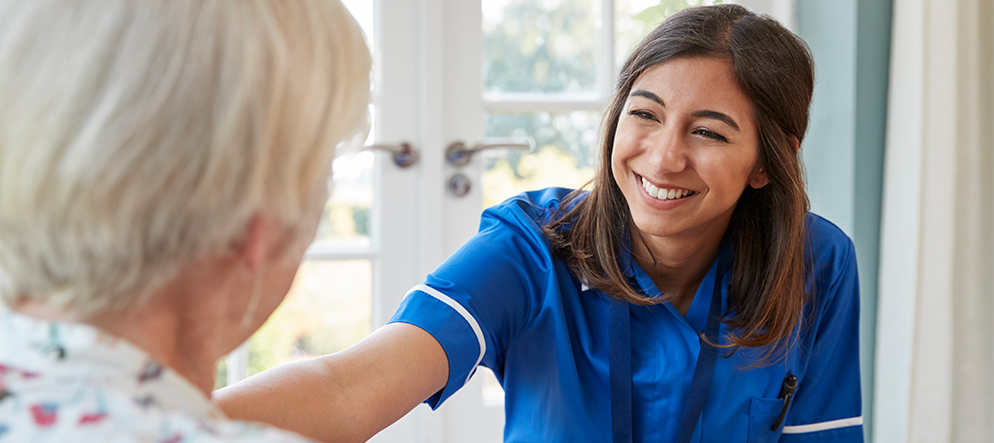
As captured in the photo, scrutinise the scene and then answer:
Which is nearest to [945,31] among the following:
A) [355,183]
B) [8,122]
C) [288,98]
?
[355,183]

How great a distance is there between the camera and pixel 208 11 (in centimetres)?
46

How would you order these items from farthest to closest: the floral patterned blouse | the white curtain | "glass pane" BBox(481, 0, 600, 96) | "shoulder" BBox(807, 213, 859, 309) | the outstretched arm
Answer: "glass pane" BBox(481, 0, 600, 96) < the white curtain < "shoulder" BBox(807, 213, 859, 309) < the outstretched arm < the floral patterned blouse

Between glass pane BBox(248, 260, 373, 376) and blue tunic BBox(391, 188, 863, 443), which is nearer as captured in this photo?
blue tunic BBox(391, 188, 863, 443)

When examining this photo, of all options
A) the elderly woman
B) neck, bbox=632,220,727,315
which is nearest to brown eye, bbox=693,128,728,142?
neck, bbox=632,220,727,315

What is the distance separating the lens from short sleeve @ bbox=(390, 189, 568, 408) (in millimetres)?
974

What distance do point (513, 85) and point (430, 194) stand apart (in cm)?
36

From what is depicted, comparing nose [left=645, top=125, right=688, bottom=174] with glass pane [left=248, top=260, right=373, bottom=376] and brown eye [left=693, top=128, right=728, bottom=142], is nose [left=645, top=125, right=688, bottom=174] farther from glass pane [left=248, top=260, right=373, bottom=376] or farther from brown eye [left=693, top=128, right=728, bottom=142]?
glass pane [left=248, top=260, right=373, bottom=376]

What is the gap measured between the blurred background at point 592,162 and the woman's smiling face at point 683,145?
708mm

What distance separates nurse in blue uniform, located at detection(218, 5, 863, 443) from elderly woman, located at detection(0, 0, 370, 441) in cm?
49

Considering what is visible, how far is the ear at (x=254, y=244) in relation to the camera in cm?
52

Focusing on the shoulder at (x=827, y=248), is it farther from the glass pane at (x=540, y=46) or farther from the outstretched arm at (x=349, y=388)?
the glass pane at (x=540, y=46)

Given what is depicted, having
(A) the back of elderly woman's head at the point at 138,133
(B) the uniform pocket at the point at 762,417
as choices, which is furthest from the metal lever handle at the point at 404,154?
(A) the back of elderly woman's head at the point at 138,133

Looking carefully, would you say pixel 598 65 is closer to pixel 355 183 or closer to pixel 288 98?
pixel 355 183

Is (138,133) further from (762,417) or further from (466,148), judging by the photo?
(466,148)
